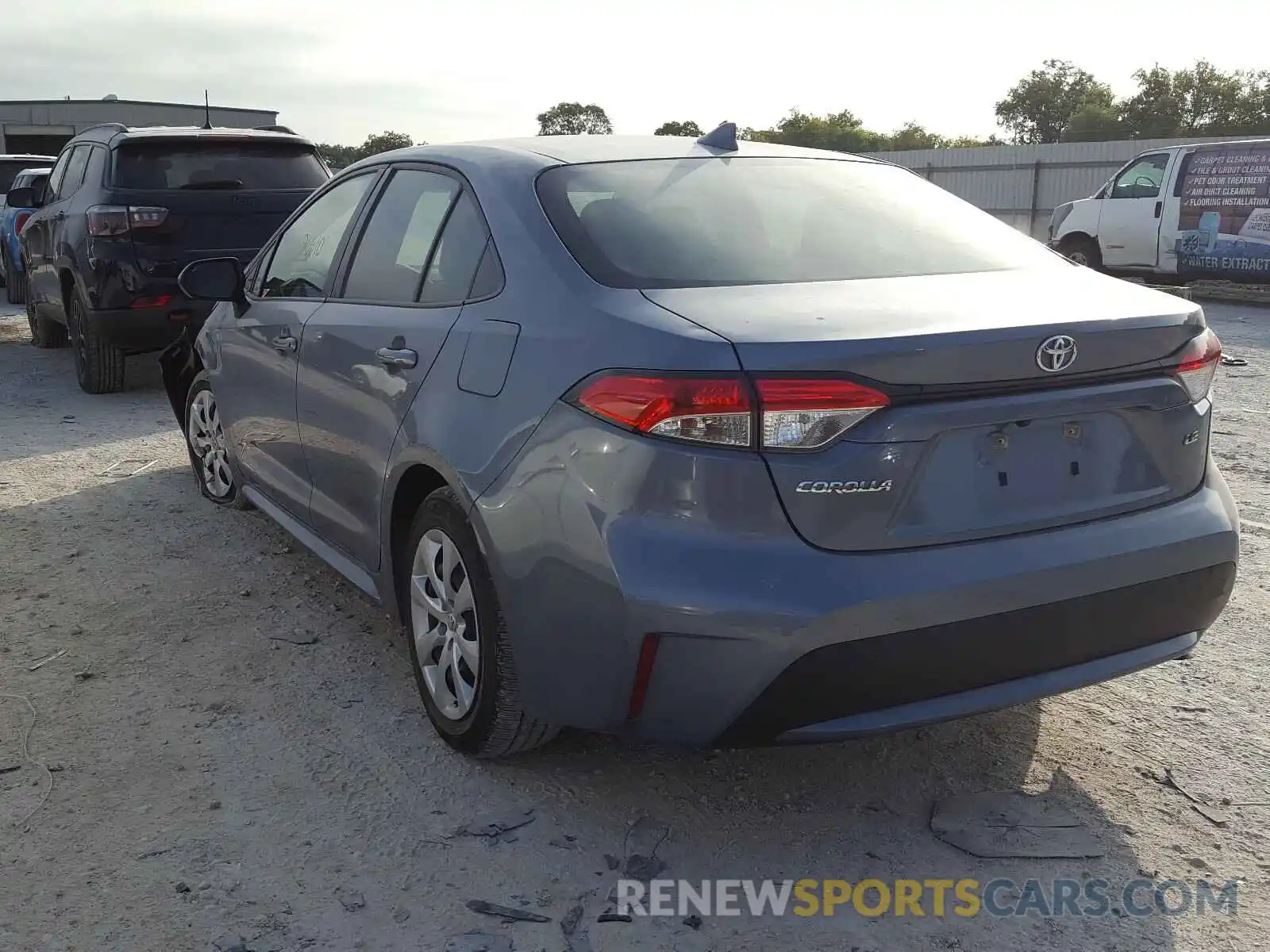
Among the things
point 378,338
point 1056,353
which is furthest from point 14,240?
point 1056,353

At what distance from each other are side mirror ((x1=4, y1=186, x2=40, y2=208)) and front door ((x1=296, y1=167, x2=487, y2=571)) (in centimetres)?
791

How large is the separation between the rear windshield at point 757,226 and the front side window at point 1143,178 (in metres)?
13.3

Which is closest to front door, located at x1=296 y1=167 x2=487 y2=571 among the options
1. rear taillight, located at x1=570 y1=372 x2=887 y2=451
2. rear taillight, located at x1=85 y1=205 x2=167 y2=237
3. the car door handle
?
the car door handle

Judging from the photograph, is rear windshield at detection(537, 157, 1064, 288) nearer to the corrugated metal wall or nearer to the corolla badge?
the corolla badge

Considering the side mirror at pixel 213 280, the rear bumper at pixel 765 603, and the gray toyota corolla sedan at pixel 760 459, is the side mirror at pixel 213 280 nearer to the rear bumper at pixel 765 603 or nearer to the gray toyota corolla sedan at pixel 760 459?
the gray toyota corolla sedan at pixel 760 459

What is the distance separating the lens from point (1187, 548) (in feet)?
9.46

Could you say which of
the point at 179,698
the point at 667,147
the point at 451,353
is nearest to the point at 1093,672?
the point at 451,353

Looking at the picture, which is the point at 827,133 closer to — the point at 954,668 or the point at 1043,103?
the point at 1043,103

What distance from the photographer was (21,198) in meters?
10.7

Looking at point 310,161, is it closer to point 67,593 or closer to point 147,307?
point 147,307

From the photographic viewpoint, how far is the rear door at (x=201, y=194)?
825 cm

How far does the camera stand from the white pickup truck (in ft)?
47.2

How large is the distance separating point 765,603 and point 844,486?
0.29 meters

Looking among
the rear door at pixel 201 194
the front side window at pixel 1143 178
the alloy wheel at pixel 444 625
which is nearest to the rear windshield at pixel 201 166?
the rear door at pixel 201 194
